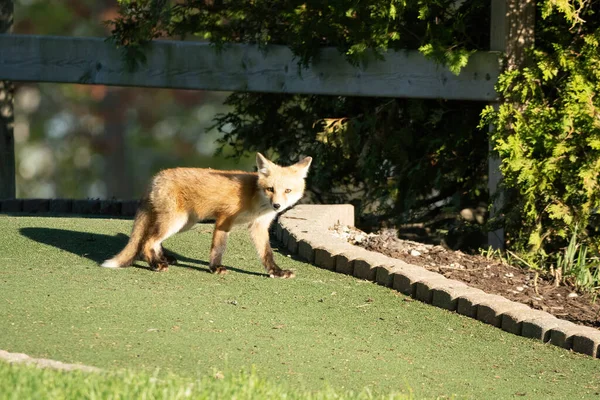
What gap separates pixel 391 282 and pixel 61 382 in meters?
3.68

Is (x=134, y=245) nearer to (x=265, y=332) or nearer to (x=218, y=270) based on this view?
(x=218, y=270)

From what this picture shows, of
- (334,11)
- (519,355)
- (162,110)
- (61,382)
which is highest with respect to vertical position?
(334,11)

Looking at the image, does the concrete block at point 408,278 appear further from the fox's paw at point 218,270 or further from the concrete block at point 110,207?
the concrete block at point 110,207

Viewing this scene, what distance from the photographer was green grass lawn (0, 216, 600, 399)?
5168 millimetres

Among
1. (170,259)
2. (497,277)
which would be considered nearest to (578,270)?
(497,277)

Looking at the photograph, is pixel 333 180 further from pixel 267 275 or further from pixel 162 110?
pixel 162 110

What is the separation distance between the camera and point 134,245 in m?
7.35

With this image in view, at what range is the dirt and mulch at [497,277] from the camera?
23.4 ft

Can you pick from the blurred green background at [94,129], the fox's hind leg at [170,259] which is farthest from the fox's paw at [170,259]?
the blurred green background at [94,129]

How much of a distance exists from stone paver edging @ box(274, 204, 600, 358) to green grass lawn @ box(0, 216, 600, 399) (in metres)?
0.10

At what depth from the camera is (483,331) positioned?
21.2ft

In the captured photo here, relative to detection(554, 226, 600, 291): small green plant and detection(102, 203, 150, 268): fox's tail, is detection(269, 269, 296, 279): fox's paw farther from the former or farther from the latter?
detection(554, 226, 600, 291): small green plant

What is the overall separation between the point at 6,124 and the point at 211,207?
5846 millimetres

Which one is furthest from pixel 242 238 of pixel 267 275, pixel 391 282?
pixel 391 282
